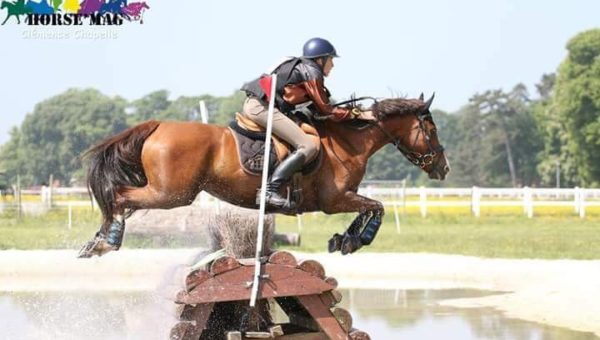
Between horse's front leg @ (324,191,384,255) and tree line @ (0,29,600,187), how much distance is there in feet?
122

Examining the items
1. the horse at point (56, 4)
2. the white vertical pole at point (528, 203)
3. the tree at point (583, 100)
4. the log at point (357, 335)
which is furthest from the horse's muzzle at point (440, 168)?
the tree at point (583, 100)

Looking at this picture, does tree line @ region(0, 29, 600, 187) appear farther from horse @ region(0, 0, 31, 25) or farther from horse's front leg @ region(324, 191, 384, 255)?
horse's front leg @ region(324, 191, 384, 255)

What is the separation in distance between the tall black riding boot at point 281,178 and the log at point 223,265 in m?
0.61

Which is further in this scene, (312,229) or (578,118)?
(578,118)

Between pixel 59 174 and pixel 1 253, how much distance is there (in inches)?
1565

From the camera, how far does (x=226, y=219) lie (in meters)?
11.1

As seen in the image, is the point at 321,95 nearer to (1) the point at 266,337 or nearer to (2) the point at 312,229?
(1) the point at 266,337

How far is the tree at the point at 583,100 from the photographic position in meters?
72.9

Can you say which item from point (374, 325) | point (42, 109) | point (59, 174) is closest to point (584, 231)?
point (374, 325)

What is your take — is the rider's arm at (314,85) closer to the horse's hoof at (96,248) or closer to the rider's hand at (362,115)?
the rider's hand at (362,115)

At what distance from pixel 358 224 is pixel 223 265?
4.99ft

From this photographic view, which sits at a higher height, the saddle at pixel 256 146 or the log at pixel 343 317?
the saddle at pixel 256 146

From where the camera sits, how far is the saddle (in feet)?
32.0

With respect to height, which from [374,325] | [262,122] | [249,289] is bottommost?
[374,325]
